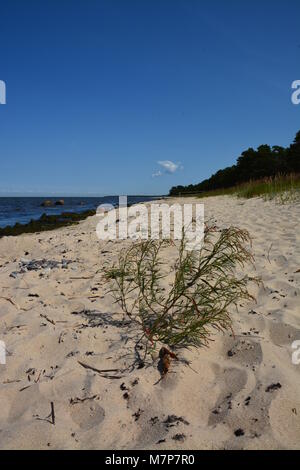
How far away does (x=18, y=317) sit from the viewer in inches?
105

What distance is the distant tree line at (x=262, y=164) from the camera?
32.1 m

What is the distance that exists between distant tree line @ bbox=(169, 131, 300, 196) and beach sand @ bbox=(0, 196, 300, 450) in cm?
2821

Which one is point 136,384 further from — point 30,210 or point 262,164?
point 262,164

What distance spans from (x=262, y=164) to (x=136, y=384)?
38.3m

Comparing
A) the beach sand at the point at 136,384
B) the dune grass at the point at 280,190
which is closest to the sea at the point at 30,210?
the dune grass at the point at 280,190

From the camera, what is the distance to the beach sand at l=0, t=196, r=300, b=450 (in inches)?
55.2

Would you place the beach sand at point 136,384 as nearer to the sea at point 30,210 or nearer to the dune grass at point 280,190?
the dune grass at point 280,190

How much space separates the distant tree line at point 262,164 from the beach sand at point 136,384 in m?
28.2

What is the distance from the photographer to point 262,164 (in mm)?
36500

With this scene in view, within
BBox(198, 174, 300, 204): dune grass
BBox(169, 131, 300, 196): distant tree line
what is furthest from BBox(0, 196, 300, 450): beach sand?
BBox(169, 131, 300, 196): distant tree line
